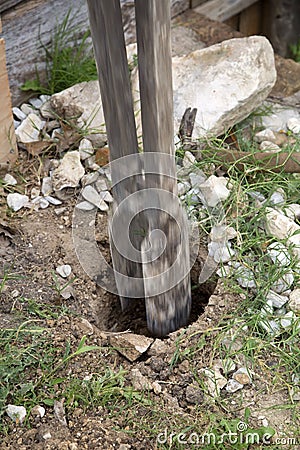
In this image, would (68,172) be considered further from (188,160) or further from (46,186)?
(188,160)

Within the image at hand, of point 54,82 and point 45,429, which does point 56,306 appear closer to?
point 45,429

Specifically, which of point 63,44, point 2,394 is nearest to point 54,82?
point 63,44

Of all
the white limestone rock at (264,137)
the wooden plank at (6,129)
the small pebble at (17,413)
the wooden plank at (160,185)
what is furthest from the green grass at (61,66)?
the small pebble at (17,413)

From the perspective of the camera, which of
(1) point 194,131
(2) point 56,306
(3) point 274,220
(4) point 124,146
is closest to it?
(4) point 124,146

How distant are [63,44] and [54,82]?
0.58ft

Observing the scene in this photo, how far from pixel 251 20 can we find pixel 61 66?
1638 mm

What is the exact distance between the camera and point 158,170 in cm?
168

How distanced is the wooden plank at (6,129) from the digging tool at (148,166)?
546mm

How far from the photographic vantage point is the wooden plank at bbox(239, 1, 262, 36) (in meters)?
3.85

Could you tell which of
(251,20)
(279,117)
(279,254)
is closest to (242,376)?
(279,254)

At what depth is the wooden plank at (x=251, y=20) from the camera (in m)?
3.85

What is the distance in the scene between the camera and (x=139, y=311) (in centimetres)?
218

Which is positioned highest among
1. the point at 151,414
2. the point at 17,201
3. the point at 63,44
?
the point at 63,44

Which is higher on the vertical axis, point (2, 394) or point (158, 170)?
point (158, 170)
